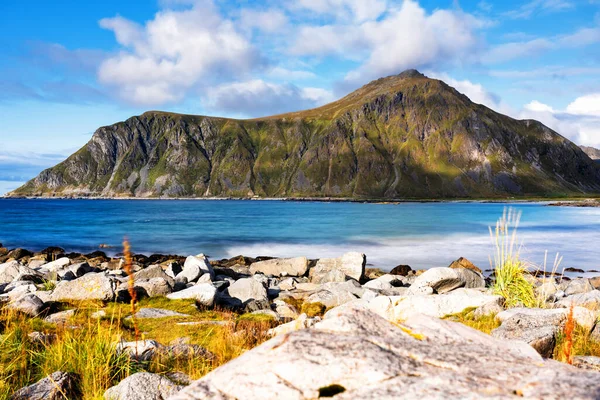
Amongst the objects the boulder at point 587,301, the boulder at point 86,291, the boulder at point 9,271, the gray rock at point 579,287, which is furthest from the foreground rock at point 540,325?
the boulder at point 9,271

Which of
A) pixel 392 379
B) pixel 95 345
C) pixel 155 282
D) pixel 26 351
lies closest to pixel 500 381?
pixel 392 379

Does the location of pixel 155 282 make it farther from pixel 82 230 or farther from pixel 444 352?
pixel 82 230

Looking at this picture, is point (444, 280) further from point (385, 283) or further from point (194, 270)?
point (194, 270)

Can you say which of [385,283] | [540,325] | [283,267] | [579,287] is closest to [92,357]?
[540,325]

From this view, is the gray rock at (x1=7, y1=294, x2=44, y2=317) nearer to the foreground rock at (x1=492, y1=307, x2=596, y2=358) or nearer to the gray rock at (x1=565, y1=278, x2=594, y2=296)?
the foreground rock at (x1=492, y1=307, x2=596, y2=358)

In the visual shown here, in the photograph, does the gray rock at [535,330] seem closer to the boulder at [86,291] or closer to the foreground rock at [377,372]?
the foreground rock at [377,372]

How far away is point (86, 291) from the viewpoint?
552 inches

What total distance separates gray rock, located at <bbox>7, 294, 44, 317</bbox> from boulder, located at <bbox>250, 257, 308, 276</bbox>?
691 inches

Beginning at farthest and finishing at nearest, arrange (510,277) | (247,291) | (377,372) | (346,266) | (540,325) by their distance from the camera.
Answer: (346,266)
(247,291)
(510,277)
(540,325)
(377,372)

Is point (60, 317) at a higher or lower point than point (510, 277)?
lower

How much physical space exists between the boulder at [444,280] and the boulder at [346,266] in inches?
314

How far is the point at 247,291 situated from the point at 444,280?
25.1 feet

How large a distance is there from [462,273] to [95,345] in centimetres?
1516

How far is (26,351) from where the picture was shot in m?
6.97
